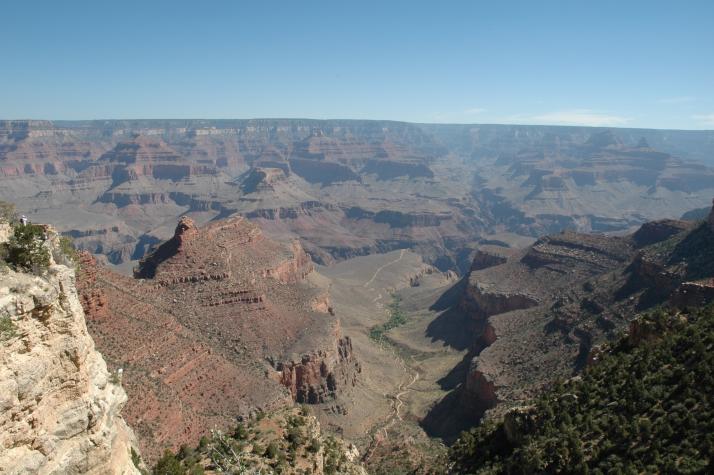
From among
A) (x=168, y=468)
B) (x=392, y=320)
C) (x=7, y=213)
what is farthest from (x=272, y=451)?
(x=392, y=320)

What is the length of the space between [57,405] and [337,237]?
7128 inches

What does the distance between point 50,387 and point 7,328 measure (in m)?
2.28

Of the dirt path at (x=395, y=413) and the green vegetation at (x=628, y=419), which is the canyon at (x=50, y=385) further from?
the dirt path at (x=395, y=413)

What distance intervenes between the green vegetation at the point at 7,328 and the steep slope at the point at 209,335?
22.7 m

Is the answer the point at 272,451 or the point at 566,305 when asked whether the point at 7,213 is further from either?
the point at 566,305

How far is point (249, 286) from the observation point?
64625 millimetres

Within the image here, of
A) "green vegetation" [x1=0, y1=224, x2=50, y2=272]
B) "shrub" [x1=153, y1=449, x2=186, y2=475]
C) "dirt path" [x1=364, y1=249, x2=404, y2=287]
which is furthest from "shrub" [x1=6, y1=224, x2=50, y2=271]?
"dirt path" [x1=364, y1=249, x2=404, y2=287]

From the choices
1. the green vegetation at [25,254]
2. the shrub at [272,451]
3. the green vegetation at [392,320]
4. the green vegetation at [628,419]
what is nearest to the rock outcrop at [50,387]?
the green vegetation at [25,254]

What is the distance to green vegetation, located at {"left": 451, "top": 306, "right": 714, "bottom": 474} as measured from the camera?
23.0 m

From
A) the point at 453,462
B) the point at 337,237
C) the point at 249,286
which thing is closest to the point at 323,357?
the point at 249,286

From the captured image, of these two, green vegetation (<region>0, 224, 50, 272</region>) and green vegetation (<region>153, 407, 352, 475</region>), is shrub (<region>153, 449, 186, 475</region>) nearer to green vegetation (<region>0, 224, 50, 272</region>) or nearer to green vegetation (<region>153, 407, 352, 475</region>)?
green vegetation (<region>153, 407, 352, 475</region>)

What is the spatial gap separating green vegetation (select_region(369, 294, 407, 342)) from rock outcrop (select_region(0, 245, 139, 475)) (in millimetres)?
79710

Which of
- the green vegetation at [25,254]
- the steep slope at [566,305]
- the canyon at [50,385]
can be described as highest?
the green vegetation at [25,254]

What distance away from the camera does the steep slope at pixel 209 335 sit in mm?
40500
